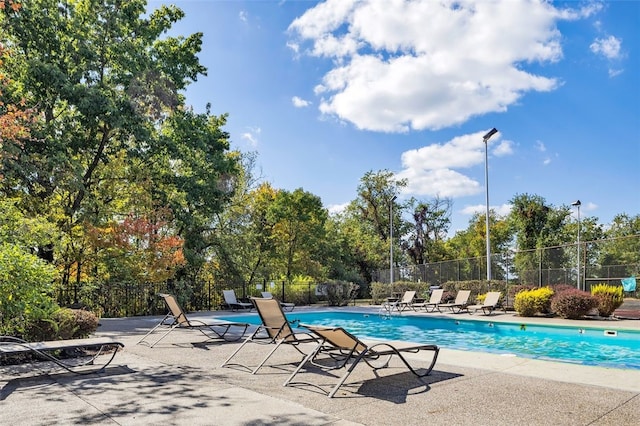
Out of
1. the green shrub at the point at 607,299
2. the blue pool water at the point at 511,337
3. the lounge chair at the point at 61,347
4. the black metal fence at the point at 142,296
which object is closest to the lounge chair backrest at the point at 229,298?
the black metal fence at the point at 142,296

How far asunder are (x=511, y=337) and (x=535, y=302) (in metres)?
3.23

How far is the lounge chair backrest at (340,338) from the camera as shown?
535cm

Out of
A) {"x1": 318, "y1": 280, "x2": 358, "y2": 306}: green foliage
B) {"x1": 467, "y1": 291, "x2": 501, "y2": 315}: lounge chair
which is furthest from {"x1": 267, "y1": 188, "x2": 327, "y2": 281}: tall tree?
{"x1": 467, "y1": 291, "x2": 501, "y2": 315}: lounge chair

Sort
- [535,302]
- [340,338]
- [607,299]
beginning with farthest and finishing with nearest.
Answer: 1. [535,302]
2. [607,299]
3. [340,338]

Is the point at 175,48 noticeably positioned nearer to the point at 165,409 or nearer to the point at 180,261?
the point at 180,261

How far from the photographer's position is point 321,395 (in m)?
4.83

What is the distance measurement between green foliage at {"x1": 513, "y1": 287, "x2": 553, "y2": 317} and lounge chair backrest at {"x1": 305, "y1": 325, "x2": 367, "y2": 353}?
36.8 ft

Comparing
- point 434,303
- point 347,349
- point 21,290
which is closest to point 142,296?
point 21,290

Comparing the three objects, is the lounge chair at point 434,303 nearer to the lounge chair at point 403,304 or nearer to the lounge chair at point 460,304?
the lounge chair at point 403,304

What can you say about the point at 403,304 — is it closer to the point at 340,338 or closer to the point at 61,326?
the point at 61,326

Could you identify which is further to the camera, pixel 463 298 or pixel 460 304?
pixel 463 298

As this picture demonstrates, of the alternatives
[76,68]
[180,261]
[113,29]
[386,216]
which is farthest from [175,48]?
[386,216]

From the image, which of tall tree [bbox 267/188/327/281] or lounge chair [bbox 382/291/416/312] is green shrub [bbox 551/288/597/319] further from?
tall tree [bbox 267/188/327/281]

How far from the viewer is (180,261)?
17.0 metres
